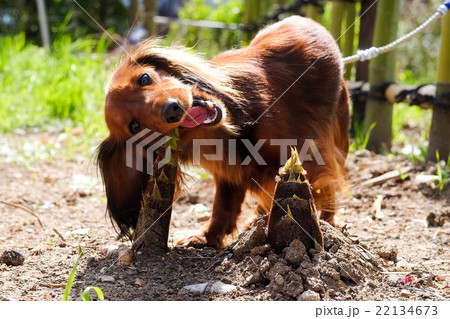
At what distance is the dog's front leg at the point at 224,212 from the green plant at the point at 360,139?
1.69 metres

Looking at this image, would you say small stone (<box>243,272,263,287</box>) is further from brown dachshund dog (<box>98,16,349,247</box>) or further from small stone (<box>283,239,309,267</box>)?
brown dachshund dog (<box>98,16,349,247</box>)

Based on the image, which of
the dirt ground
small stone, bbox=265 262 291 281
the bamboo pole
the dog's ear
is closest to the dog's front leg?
the dirt ground

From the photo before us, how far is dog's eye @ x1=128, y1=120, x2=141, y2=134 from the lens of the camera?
2.52 metres

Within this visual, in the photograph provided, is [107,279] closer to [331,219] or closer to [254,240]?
[254,240]

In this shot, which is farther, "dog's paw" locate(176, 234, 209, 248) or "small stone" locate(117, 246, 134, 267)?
"dog's paw" locate(176, 234, 209, 248)

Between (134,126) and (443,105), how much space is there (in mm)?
2108

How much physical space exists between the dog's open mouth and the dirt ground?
21.1 inches

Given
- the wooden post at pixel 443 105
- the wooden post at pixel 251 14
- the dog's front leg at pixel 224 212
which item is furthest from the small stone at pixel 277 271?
the wooden post at pixel 251 14

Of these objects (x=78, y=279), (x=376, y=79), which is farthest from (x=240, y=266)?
(x=376, y=79)

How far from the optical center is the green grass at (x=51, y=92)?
19.4 feet

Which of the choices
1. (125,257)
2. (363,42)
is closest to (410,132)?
(363,42)

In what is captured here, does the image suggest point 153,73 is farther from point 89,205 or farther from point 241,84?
point 89,205

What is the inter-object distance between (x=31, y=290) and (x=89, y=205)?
1.69 meters

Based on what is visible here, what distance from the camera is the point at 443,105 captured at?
12.1 ft
